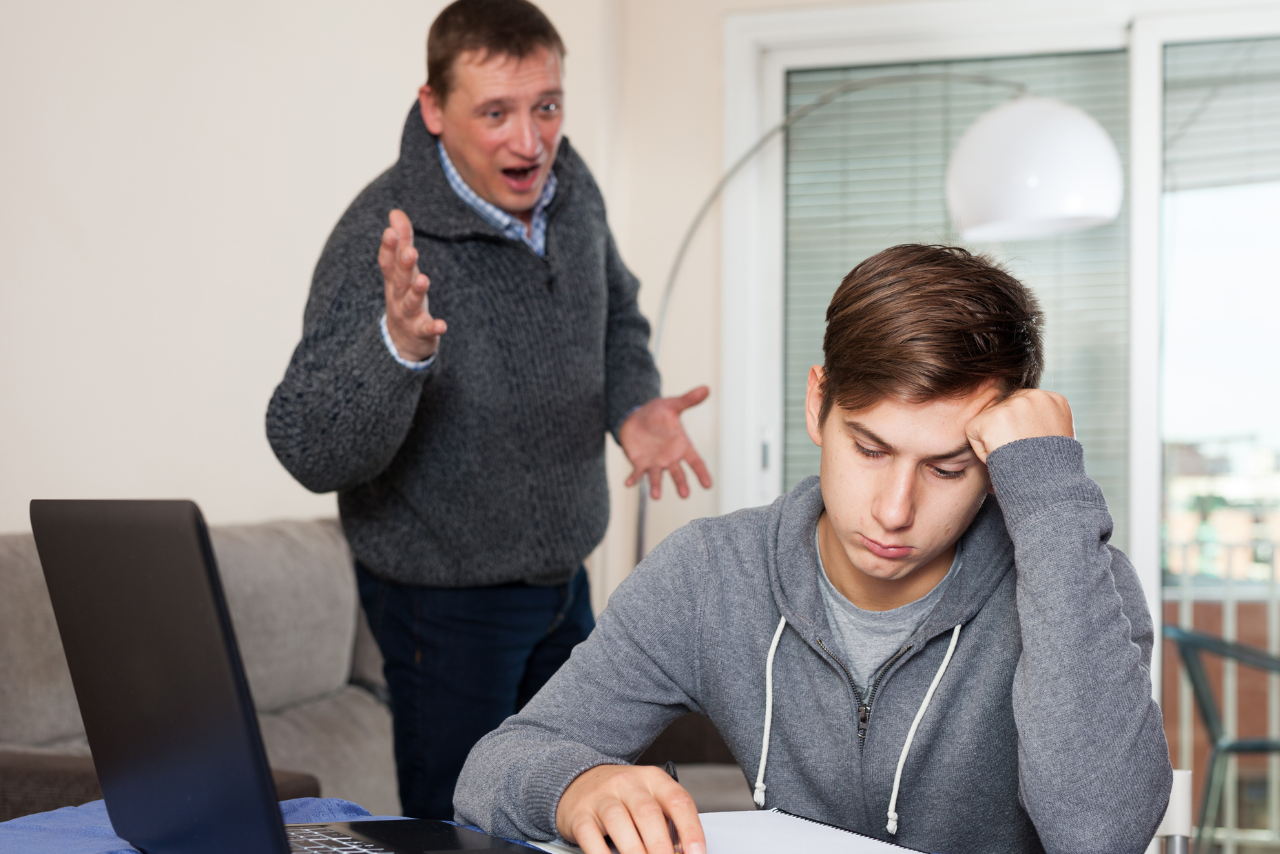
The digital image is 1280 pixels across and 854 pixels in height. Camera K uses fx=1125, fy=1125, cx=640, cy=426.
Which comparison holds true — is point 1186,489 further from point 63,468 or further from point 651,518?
point 63,468

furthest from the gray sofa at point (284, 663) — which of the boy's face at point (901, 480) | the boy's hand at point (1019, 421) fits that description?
the boy's hand at point (1019, 421)

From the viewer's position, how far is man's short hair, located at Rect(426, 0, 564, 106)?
4.61 ft

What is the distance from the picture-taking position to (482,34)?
1.41 metres

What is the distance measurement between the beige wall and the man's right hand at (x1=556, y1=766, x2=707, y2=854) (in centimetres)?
141

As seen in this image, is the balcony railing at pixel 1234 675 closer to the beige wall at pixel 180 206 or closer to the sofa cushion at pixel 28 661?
the beige wall at pixel 180 206

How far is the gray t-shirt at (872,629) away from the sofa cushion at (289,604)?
4.35 ft

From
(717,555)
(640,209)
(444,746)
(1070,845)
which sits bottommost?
(444,746)

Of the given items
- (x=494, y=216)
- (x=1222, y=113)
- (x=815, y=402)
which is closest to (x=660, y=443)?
(x=494, y=216)

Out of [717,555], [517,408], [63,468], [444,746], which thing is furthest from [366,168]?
[717,555]

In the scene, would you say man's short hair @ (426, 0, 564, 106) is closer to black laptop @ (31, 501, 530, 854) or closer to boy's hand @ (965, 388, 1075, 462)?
boy's hand @ (965, 388, 1075, 462)

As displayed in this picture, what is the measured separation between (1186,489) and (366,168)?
7.49 feet

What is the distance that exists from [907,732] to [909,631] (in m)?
0.09

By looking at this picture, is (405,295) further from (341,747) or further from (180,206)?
(341,747)

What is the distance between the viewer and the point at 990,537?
991 mm
